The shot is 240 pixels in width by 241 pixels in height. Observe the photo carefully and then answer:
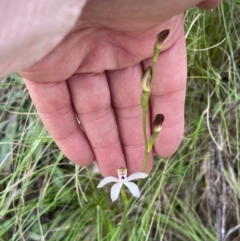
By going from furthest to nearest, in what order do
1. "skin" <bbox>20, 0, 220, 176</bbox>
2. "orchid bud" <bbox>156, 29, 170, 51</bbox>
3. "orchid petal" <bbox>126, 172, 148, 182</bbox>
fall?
"skin" <bbox>20, 0, 220, 176</bbox> < "orchid petal" <bbox>126, 172, 148, 182</bbox> < "orchid bud" <bbox>156, 29, 170, 51</bbox>

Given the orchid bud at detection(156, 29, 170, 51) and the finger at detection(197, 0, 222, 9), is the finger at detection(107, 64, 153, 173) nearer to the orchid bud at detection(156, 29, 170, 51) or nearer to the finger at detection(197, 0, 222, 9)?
the finger at detection(197, 0, 222, 9)

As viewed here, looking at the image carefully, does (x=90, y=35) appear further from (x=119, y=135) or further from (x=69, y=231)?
(x=69, y=231)

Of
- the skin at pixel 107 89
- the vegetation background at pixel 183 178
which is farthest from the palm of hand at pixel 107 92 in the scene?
the vegetation background at pixel 183 178

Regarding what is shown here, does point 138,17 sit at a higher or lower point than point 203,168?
higher

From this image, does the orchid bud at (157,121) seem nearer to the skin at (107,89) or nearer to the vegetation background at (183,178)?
the skin at (107,89)

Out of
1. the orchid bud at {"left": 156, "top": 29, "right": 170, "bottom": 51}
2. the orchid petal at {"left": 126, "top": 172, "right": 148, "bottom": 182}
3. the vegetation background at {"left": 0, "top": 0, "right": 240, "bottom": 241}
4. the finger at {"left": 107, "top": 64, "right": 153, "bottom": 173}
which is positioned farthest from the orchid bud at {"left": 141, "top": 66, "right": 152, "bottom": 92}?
the vegetation background at {"left": 0, "top": 0, "right": 240, "bottom": 241}

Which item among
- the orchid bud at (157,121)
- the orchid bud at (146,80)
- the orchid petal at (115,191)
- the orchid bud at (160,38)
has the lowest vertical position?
the orchid petal at (115,191)

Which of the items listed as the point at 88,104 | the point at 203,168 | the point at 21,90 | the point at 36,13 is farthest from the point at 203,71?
the point at 36,13

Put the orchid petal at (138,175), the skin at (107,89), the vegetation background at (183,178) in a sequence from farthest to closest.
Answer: the vegetation background at (183,178), the skin at (107,89), the orchid petal at (138,175)

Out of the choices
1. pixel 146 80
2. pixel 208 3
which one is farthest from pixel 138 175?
pixel 208 3
